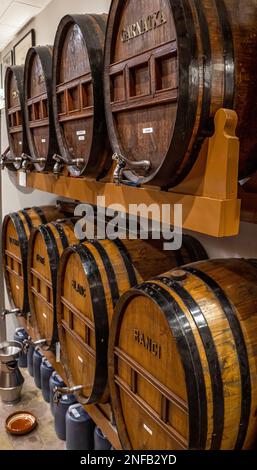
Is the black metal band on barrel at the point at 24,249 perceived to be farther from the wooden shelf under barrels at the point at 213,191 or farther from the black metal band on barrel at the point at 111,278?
the wooden shelf under barrels at the point at 213,191

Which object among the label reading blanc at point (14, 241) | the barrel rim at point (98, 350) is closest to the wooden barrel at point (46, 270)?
the barrel rim at point (98, 350)

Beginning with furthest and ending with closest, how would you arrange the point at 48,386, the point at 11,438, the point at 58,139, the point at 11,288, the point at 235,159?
the point at 11,288 → the point at 48,386 → the point at 11,438 → the point at 58,139 → the point at 235,159

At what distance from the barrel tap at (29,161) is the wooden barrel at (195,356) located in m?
1.04

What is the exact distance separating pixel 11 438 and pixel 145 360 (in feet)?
6.43

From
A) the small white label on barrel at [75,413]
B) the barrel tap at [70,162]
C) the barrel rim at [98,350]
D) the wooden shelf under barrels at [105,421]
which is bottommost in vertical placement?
the small white label on barrel at [75,413]

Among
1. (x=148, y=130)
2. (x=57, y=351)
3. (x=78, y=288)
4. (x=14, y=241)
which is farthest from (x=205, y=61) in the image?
(x=14, y=241)

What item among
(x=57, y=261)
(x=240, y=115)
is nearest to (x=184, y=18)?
(x=240, y=115)

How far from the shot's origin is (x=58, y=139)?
178 cm

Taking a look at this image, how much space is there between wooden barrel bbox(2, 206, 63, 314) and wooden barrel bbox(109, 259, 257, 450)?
1477 millimetres

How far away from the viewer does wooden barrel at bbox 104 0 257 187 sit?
0.88 m

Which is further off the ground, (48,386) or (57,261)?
(57,261)

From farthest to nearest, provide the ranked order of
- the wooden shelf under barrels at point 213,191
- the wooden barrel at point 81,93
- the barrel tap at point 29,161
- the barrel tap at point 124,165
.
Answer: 1. the barrel tap at point 29,161
2. the wooden barrel at point 81,93
3. the barrel tap at point 124,165
4. the wooden shelf under barrels at point 213,191

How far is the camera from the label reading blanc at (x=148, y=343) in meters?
1.17

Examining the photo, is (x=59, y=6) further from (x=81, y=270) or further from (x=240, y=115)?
(x=240, y=115)
